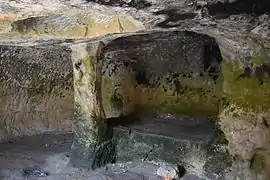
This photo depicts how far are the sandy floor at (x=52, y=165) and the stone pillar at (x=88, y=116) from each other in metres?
0.11

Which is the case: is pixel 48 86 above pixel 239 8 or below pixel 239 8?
below

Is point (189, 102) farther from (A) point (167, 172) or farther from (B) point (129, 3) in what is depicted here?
(B) point (129, 3)

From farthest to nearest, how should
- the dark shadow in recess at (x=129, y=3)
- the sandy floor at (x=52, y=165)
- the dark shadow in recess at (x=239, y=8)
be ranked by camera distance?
the sandy floor at (x=52, y=165)
the dark shadow in recess at (x=239, y=8)
the dark shadow in recess at (x=129, y=3)

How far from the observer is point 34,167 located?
3.64m

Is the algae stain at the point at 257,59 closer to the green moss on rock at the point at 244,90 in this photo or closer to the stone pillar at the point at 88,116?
the green moss on rock at the point at 244,90

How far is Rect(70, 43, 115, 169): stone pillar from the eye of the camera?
3.44m

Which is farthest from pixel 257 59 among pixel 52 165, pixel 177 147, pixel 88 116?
pixel 52 165

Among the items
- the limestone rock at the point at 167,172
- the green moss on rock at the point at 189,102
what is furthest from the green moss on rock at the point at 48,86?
the limestone rock at the point at 167,172

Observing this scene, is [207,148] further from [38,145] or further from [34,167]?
[38,145]

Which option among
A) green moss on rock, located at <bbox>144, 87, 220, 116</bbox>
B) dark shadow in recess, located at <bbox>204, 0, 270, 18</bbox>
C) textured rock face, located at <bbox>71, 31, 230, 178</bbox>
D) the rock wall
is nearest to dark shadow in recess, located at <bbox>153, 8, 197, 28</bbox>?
dark shadow in recess, located at <bbox>204, 0, 270, 18</bbox>

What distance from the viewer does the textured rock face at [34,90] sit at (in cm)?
441

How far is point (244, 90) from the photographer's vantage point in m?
2.84

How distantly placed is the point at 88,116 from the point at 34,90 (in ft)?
5.18

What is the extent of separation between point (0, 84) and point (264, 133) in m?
2.94
